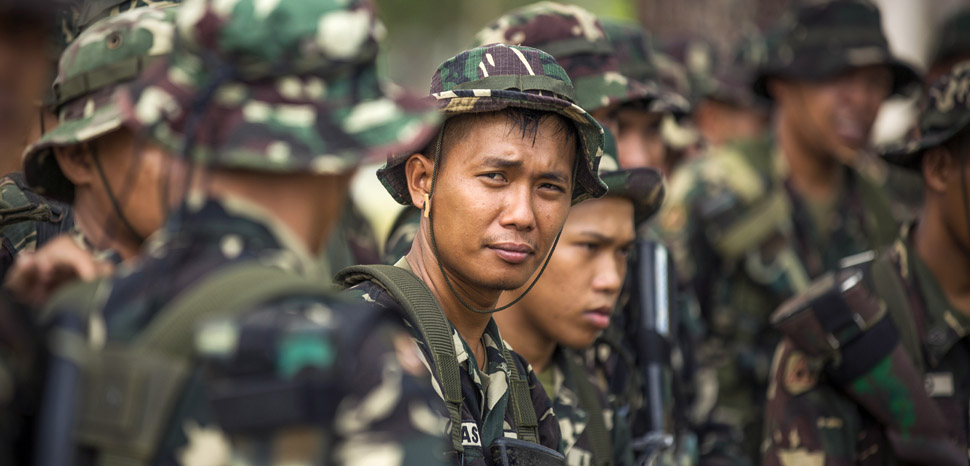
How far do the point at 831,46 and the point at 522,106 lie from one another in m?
4.67

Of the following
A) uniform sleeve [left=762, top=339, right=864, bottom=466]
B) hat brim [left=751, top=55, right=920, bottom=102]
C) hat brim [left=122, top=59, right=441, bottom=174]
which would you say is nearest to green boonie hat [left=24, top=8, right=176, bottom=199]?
hat brim [left=122, top=59, right=441, bottom=174]

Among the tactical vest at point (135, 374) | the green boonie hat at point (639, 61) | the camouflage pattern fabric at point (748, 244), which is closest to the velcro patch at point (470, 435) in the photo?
the tactical vest at point (135, 374)

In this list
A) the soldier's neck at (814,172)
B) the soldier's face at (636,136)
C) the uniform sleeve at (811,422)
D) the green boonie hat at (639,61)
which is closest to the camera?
the uniform sleeve at (811,422)

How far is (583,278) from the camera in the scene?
4.53 meters

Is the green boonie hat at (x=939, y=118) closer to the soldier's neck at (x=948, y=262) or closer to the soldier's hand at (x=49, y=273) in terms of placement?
the soldier's neck at (x=948, y=262)

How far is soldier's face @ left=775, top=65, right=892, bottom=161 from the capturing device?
7.51 m

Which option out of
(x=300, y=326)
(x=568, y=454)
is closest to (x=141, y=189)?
(x=300, y=326)

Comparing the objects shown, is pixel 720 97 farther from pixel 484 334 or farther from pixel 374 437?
pixel 374 437

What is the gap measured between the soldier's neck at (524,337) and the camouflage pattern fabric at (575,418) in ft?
0.23

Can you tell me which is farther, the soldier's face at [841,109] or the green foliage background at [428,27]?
the green foliage background at [428,27]

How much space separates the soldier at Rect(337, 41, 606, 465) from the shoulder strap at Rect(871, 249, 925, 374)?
160cm

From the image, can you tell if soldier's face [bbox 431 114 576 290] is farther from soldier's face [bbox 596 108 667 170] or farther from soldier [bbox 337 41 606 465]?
soldier's face [bbox 596 108 667 170]

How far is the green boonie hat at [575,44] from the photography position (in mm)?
5027

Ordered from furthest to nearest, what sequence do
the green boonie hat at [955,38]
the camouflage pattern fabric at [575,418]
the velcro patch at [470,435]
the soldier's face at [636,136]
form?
the green boonie hat at [955,38] < the soldier's face at [636,136] < the camouflage pattern fabric at [575,418] < the velcro patch at [470,435]
